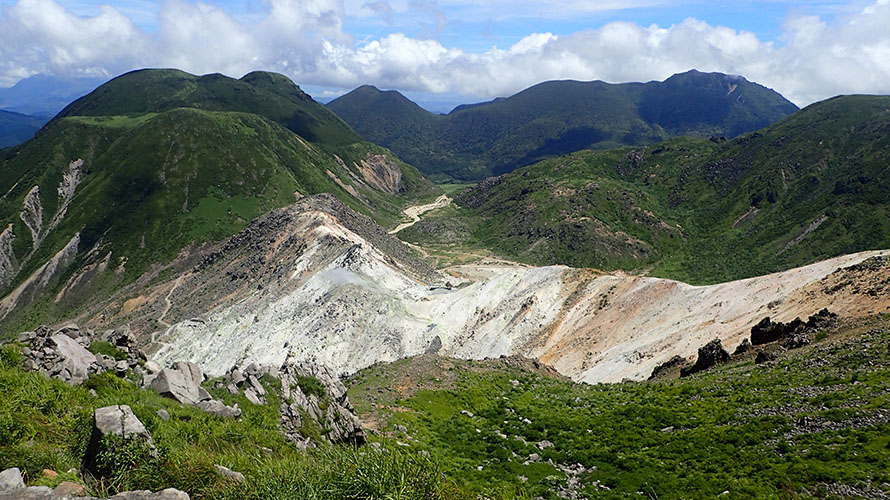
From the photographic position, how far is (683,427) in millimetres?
27234

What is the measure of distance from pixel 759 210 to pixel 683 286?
441 ft

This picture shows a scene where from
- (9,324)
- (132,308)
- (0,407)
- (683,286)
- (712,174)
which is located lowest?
(9,324)

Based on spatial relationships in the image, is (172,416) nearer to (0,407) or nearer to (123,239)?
(0,407)

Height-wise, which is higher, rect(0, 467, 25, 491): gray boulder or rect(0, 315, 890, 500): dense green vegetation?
rect(0, 467, 25, 491): gray boulder

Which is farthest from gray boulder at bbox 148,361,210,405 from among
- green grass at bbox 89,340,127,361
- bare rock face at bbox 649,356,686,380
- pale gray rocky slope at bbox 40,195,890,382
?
pale gray rocky slope at bbox 40,195,890,382

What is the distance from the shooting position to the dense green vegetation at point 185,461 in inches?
380

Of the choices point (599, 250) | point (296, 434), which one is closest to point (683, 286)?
point (296, 434)

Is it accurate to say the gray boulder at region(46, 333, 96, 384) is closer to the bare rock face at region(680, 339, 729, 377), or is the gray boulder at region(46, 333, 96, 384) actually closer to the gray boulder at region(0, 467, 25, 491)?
the gray boulder at region(0, 467, 25, 491)

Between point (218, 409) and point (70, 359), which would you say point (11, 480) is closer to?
point (218, 409)

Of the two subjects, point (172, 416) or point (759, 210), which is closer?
point (172, 416)

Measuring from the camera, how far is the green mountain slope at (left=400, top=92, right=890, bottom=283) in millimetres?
137175

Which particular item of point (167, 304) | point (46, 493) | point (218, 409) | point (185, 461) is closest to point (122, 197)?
point (167, 304)

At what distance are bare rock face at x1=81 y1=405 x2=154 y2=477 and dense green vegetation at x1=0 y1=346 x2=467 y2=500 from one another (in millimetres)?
297

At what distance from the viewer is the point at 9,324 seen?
119 meters
